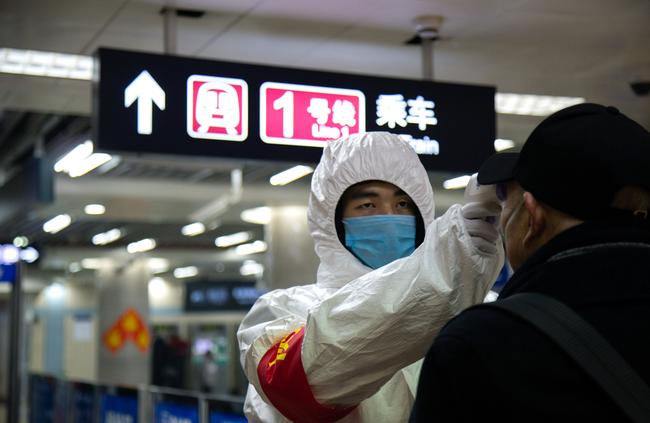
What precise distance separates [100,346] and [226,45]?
18.0 m

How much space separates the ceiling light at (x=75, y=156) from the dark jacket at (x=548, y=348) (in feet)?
29.1

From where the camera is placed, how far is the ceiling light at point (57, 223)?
16812 millimetres

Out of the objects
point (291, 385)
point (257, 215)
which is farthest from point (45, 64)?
point (257, 215)

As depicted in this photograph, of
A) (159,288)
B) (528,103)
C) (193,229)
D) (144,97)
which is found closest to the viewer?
(144,97)

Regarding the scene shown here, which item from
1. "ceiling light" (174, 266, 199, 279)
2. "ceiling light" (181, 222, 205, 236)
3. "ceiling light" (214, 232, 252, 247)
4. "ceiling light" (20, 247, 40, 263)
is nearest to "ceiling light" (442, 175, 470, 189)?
"ceiling light" (20, 247, 40, 263)

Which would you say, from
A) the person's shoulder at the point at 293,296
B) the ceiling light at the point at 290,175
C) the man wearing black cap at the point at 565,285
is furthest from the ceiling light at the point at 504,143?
the man wearing black cap at the point at 565,285

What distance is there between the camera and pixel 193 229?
19922 millimetres

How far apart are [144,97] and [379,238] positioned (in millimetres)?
2630

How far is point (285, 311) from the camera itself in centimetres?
247

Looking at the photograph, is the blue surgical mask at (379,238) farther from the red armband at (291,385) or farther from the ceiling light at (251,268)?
the ceiling light at (251,268)

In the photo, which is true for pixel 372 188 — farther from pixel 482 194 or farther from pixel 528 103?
pixel 528 103

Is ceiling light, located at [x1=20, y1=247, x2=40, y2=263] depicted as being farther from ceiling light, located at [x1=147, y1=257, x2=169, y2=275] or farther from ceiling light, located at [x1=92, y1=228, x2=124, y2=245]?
ceiling light, located at [x1=147, y1=257, x2=169, y2=275]

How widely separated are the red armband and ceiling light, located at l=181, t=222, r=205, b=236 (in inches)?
650

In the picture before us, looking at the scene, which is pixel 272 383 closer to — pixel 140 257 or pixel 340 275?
pixel 340 275
